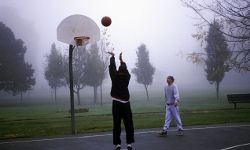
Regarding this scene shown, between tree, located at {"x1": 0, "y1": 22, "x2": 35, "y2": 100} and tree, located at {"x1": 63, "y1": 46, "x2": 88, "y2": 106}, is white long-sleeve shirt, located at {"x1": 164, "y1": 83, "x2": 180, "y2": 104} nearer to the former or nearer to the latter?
tree, located at {"x1": 63, "y1": 46, "x2": 88, "y2": 106}

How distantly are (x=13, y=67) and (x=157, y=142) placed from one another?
4747 cm

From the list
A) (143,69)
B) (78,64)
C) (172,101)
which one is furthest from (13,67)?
(172,101)

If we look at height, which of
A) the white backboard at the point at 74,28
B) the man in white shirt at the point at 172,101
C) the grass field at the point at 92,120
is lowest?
the grass field at the point at 92,120

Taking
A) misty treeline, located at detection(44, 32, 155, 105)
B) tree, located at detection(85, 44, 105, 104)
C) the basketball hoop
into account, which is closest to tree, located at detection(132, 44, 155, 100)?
misty treeline, located at detection(44, 32, 155, 105)

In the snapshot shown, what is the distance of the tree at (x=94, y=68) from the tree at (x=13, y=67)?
1055 centimetres

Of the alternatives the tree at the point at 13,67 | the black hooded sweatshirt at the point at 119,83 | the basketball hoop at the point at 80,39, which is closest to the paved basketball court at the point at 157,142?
the black hooded sweatshirt at the point at 119,83

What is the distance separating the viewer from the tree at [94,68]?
156 ft

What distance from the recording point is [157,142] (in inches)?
393

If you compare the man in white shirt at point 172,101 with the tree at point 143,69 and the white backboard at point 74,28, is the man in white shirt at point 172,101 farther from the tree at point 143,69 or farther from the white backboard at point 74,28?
the tree at point 143,69

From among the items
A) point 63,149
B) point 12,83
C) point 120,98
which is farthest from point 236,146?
point 12,83

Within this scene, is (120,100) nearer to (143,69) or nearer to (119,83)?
(119,83)

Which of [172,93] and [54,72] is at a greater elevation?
[54,72]

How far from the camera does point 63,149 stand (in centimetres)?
920

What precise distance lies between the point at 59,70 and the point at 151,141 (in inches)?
1950
